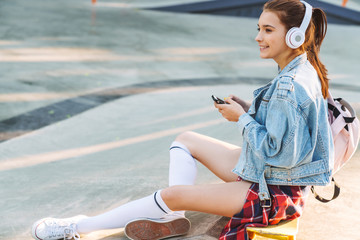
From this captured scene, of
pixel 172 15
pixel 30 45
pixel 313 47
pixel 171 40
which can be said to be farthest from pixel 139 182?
pixel 172 15

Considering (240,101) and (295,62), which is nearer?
(295,62)

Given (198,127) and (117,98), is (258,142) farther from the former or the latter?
(117,98)

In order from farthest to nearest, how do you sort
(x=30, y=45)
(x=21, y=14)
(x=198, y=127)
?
1. (x=21, y=14)
2. (x=30, y=45)
3. (x=198, y=127)

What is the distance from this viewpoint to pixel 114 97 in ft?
17.8

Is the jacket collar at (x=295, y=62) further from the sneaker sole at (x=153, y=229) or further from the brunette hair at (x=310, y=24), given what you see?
the sneaker sole at (x=153, y=229)

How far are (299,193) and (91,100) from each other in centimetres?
347

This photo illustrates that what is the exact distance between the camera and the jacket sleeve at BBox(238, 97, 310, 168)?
2.02 m

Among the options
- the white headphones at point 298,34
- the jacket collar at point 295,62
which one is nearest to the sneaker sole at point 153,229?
the jacket collar at point 295,62

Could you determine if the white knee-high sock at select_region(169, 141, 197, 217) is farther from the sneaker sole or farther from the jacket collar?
the jacket collar

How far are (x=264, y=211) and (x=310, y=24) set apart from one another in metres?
0.85

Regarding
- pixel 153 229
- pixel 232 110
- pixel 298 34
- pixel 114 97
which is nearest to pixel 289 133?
pixel 232 110

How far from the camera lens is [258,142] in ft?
6.85

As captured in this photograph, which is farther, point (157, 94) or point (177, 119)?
point (157, 94)

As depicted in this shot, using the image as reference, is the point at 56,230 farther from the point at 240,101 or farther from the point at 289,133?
the point at 289,133
